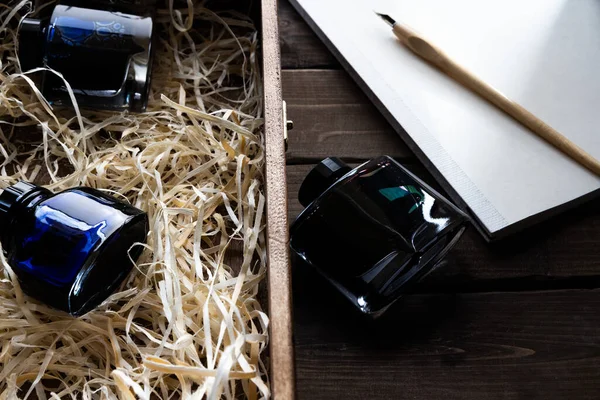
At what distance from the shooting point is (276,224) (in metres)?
0.42

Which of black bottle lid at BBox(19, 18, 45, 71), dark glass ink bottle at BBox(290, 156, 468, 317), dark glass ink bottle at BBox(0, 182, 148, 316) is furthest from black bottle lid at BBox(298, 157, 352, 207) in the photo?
black bottle lid at BBox(19, 18, 45, 71)

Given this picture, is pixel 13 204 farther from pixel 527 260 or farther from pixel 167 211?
pixel 527 260

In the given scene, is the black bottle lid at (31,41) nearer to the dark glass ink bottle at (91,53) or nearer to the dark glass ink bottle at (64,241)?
the dark glass ink bottle at (91,53)

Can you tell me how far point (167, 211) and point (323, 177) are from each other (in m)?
0.12

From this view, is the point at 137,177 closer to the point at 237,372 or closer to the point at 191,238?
the point at 191,238

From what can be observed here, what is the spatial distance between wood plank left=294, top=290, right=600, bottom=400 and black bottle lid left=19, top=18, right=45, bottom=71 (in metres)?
Answer: 0.27

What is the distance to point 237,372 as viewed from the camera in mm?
397

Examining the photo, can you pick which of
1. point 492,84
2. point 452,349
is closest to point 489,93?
point 492,84

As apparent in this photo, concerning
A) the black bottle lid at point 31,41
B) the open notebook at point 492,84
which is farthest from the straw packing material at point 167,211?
the open notebook at point 492,84

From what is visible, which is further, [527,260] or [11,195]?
[527,260]

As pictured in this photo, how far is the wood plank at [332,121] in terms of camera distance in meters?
0.60

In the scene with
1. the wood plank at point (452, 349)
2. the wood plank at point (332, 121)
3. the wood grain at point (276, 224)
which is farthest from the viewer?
the wood plank at point (332, 121)

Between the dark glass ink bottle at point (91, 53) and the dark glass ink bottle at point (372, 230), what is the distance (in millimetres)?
187

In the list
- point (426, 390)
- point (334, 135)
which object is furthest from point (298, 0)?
point (426, 390)
